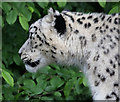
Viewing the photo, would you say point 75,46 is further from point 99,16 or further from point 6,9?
point 6,9

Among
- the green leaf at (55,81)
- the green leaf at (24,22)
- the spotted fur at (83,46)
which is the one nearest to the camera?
the spotted fur at (83,46)

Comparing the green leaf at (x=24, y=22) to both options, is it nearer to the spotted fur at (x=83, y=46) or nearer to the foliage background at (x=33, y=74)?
the foliage background at (x=33, y=74)

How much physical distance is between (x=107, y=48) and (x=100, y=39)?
103 mm

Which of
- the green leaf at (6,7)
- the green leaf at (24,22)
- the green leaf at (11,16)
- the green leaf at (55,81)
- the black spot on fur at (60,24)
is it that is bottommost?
the green leaf at (55,81)

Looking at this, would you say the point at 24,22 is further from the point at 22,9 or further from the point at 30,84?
the point at 30,84

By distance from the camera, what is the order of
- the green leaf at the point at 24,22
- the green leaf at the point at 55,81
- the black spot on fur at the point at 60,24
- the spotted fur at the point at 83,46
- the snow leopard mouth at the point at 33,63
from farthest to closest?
the green leaf at the point at 55,81
the green leaf at the point at 24,22
the snow leopard mouth at the point at 33,63
the black spot on fur at the point at 60,24
the spotted fur at the point at 83,46

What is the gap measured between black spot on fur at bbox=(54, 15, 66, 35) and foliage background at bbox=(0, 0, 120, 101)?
0.41 meters

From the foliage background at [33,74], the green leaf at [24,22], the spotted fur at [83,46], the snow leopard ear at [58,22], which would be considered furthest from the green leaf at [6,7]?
the snow leopard ear at [58,22]

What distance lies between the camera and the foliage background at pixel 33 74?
130 inches

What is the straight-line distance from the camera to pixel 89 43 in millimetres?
2551

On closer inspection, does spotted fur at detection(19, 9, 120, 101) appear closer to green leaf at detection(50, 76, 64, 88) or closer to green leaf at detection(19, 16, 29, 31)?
green leaf at detection(19, 16, 29, 31)

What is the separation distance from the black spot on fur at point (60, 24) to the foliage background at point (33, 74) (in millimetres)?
410

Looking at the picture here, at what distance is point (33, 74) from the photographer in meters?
3.70

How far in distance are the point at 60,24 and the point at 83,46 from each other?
0.24 m
